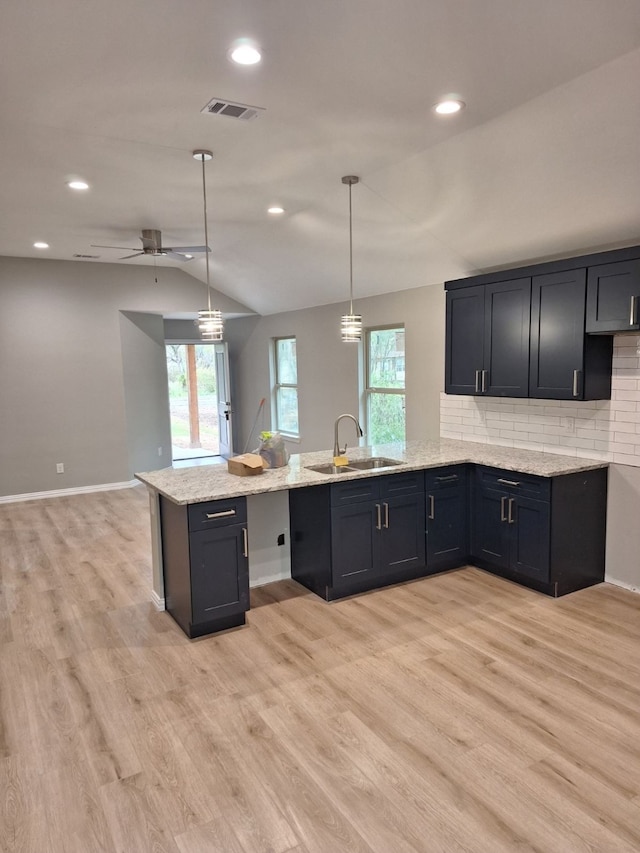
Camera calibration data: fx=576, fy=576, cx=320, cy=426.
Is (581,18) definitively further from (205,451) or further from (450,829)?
(205,451)

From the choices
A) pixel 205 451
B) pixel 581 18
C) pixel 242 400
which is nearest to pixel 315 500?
pixel 581 18

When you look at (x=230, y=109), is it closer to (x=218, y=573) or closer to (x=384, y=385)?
(x=218, y=573)

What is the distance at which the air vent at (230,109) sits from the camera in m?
2.76

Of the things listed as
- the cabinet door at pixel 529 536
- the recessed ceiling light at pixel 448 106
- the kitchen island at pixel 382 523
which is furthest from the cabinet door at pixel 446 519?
the recessed ceiling light at pixel 448 106

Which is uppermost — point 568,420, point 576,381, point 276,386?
point 576,381

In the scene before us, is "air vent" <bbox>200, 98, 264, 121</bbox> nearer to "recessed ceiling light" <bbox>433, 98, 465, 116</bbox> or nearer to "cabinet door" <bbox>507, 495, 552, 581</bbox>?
"recessed ceiling light" <bbox>433, 98, 465, 116</bbox>

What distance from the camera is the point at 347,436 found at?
6984mm

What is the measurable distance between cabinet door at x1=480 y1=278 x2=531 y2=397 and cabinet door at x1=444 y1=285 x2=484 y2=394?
69 mm

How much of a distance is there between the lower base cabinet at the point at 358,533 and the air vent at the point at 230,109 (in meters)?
2.18

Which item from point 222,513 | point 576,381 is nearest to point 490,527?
point 576,381

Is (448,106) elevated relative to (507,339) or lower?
elevated

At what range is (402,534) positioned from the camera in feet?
13.4

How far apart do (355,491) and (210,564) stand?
42.1 inches

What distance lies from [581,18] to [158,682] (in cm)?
343
